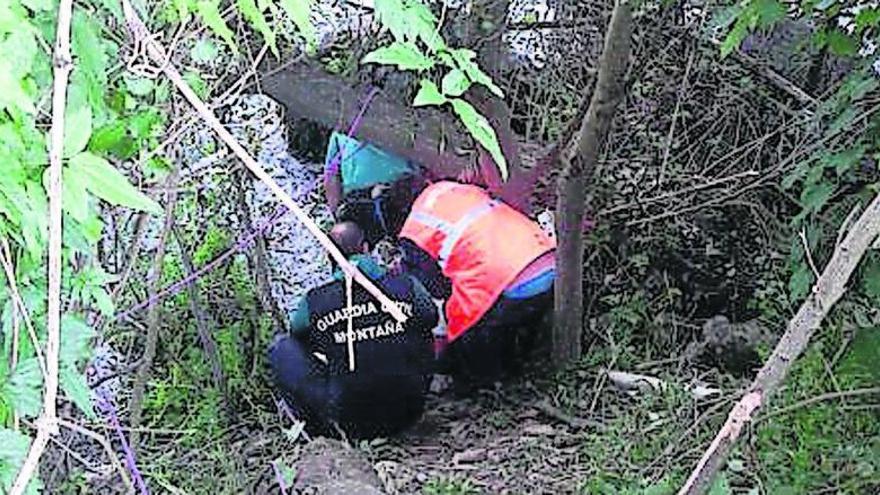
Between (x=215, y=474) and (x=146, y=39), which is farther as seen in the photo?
(x=215, y=474)

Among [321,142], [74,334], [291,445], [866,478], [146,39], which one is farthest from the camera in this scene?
[321,142]

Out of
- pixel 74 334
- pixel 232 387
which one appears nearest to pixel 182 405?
pixel 232 387

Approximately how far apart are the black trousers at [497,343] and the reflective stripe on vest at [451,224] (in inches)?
9.5

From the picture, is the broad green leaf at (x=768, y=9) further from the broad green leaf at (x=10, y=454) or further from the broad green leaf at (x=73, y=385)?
the broad green leaf at (x=10, y=454)

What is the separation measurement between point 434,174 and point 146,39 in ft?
11.5

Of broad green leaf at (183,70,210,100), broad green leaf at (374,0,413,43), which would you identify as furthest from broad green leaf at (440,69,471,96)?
broad green leaf at (183,70,210,100)

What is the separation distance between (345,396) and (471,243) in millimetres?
647

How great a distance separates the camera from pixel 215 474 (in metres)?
4.15

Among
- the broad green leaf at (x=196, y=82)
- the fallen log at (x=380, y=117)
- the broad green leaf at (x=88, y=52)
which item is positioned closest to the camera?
the broad green leaf at (x=88, y=52)

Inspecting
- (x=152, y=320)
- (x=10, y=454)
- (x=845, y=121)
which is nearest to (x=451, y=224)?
(x=152, y=320)

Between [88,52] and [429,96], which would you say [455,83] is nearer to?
[429,96]

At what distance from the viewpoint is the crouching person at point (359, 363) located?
4.37m

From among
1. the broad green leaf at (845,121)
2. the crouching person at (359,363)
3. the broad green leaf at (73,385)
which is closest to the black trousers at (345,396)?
the crouching person at (359,363)

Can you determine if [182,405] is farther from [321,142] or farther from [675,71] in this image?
[675,71]
